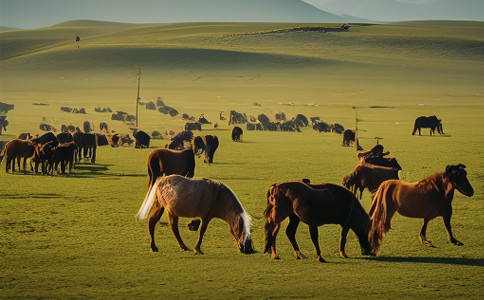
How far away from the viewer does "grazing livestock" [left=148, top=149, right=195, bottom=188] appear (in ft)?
67.5

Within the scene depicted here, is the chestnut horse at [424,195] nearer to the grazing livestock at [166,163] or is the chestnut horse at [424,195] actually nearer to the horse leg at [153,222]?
the horse leg at [153,222]

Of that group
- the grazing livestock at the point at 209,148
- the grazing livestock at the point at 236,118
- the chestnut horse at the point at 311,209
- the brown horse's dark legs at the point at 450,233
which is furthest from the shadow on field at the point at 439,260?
the grazing livestock at the point at 236,118

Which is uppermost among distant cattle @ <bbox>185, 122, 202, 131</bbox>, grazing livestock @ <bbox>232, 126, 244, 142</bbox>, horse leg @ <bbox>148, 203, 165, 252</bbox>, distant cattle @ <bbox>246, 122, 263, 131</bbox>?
distant cattle @ <bbox>246, 122, 263, 131</bbox>

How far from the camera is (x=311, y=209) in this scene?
13719 millimetres

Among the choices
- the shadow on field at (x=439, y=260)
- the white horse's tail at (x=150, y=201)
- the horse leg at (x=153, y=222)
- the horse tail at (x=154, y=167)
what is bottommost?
the shadow on field at (x=439, y=260)

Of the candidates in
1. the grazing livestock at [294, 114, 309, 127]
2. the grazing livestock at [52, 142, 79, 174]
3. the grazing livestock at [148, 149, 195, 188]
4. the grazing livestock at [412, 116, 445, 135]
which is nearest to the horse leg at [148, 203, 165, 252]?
the grazing livestock at [148, 149, 195, 188]

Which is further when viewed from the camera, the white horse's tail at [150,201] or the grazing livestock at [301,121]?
the grazing livestock at [301,121]

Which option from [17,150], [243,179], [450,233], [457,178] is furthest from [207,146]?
[457,178]

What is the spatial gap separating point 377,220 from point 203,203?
3.14m

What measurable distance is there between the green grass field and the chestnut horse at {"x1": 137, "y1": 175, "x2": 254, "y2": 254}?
1.40 ft

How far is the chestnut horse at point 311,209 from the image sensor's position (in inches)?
540

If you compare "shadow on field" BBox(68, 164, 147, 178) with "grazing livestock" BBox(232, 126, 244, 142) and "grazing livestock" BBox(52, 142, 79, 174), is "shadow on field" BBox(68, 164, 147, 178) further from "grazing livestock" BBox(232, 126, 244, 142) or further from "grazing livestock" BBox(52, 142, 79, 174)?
"grazing livestock" BBox(232, 126, 244, 142)

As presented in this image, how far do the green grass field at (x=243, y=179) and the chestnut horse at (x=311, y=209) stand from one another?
507 millimetres

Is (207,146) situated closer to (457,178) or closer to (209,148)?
(209,148)
